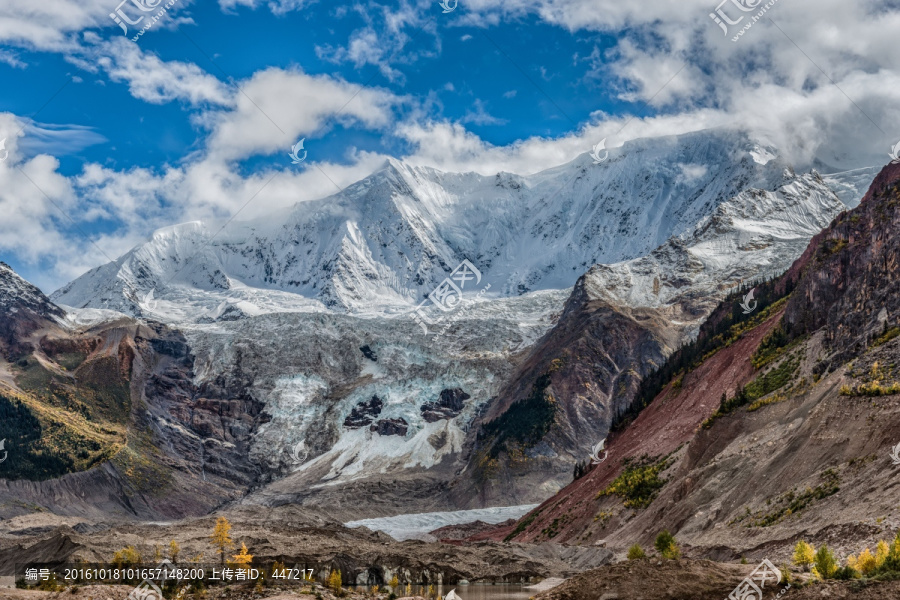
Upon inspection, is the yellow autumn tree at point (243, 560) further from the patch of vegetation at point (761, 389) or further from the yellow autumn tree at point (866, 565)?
the yellow autumn tree at point (866, 565)

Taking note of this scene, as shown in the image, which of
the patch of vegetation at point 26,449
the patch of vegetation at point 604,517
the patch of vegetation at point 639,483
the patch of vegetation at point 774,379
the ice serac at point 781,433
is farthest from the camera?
the patch of vegetation at point 26,449

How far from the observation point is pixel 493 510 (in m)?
175

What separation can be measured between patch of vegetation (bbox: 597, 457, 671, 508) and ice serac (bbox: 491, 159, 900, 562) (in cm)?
20

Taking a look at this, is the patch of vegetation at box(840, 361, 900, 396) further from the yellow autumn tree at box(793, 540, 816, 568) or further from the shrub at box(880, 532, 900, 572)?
the shrub at box(880, 532, 900, 572)

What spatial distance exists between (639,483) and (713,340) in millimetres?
40702

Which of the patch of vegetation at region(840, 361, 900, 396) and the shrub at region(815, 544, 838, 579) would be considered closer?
the shrub at region(815, 544, 838, 579)

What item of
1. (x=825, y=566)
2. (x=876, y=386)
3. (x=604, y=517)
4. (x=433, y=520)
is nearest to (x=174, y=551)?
(x=604, y=517)

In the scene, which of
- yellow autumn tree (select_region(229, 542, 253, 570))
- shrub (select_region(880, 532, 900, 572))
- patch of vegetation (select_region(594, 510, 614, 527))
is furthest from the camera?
patch of vegetation (select_region(594, 510, 614, 527))

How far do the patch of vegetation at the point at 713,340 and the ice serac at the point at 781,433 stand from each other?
657 mm

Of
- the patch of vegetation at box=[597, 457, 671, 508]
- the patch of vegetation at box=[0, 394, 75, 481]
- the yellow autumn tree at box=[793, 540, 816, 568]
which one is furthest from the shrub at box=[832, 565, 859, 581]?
the patch of vegetation at box=[0, 394, 75, 481]

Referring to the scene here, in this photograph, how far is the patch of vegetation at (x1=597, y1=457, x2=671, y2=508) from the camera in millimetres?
90000

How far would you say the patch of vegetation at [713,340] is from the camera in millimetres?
120438

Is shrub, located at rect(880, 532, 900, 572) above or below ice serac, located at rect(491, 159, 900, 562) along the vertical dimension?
below

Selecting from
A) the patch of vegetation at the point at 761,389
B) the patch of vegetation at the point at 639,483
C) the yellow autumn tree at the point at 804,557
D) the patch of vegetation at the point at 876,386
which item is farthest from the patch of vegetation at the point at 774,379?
the yellow autumn tree at the point at 804,557
